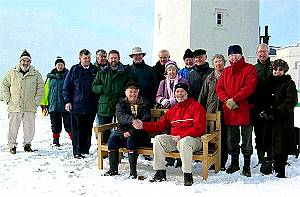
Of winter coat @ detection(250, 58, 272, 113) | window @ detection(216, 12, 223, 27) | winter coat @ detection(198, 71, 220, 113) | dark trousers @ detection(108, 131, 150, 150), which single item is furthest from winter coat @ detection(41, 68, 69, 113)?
window @ detection(216, 12, 223, 27)

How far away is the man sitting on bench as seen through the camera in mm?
6160

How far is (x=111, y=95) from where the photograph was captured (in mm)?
7098

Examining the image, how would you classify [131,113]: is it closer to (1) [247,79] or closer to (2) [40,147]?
(1) [247,79]

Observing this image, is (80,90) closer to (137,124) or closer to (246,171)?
(137,124)

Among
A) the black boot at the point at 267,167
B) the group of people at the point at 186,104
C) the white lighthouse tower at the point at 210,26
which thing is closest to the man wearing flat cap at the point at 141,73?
the group of people at the point at 186,104

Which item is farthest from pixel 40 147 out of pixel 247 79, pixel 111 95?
pixel 247 79

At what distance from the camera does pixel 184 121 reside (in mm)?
6094

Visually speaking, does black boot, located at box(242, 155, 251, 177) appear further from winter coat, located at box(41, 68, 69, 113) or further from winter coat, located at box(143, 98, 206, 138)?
winter coat, located at box(41, 68, 69, 113)

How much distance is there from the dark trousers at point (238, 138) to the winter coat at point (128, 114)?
1.24 meters

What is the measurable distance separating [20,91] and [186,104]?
3534mm

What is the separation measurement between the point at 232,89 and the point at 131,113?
153 centimetres

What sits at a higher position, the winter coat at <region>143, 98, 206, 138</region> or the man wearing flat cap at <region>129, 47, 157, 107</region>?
the man wearing flat cap at <region>129, 47, 157, 107</region>

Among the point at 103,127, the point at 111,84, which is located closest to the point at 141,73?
the point at 111,84

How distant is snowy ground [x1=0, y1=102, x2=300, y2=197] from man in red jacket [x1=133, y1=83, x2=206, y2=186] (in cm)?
27
